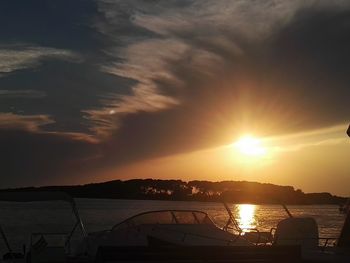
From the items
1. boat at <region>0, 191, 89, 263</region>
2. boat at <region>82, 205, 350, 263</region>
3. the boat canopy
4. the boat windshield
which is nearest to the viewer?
boat at <region>0, 191, 89, 263</region>

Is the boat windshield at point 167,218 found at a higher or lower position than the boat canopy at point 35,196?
lower

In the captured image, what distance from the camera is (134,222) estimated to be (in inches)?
678

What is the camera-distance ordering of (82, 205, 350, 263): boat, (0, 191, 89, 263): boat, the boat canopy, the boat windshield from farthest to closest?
the boat canopy → the boat windshield → (82, 205, 350, 263): boat → (0, 191, 89, 263): boat

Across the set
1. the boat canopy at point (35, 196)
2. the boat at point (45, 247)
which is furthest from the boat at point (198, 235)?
the boat canopy at point (35, 196)

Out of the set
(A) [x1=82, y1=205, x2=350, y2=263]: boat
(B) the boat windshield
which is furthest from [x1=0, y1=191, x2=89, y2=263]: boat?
(B) the boat windshield

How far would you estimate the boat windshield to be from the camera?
17328 mm

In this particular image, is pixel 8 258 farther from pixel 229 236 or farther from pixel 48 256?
pixel 229 236

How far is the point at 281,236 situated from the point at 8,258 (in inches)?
359

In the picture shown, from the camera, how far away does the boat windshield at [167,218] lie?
17.3 m

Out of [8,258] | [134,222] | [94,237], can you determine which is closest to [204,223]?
[134,222]

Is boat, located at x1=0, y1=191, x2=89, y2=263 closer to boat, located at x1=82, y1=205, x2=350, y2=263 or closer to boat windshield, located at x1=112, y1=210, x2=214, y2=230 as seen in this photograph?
boat, located at x1=82, y1=205, x2=350, y2=263

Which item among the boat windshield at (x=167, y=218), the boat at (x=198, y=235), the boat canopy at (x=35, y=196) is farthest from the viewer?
the boat canopy at (x=35, y=196)

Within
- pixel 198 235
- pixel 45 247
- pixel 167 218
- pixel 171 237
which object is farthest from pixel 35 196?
pixel 198 235

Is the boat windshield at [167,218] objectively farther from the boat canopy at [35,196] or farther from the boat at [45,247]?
the boat canopy at [35,196]
